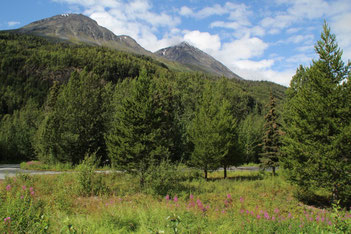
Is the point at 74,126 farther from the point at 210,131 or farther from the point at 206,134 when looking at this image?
the point at 210,131

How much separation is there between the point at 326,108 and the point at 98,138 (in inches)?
1033

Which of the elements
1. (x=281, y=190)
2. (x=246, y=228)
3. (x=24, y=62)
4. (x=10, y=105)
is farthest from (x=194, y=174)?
(x=24, y=62)

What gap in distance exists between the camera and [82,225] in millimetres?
4391

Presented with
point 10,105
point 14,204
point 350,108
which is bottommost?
point 14,204

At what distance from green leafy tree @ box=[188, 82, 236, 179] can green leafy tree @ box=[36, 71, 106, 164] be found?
13.8m

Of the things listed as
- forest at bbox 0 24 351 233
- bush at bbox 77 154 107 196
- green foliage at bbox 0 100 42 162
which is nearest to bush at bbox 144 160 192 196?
forest at bbox 0 24 351 233

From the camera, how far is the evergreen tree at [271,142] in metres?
24.1

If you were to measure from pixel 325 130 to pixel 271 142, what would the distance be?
520 inches

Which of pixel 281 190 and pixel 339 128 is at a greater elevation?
pixel 339 128

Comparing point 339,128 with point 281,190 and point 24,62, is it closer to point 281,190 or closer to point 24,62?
point 281,190

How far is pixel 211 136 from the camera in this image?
20.2m

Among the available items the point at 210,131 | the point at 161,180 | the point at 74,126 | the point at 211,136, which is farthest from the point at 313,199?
the point at 74,126

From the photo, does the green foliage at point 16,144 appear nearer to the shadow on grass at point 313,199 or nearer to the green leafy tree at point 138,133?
the green leafy tree at point 138,133

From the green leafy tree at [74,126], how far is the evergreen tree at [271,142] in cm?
2160
